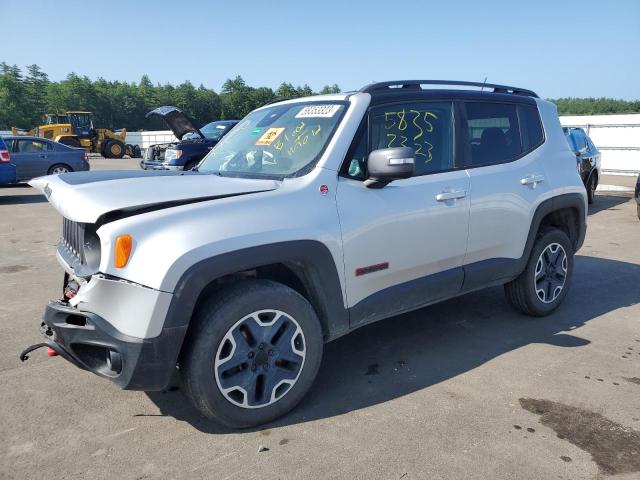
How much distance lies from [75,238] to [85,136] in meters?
32.8

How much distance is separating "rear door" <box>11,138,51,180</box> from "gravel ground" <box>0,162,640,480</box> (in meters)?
11.7

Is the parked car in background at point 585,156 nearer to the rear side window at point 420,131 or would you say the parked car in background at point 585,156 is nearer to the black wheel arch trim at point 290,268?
the rear side window at point 420,131

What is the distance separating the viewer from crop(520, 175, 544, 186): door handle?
14.0ft

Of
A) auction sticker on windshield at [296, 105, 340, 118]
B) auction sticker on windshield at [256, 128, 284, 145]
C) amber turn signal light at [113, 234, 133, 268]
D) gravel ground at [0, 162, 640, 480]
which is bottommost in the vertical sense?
gravel ground at [0, 162, 640, 480]

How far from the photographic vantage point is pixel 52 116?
35250 millimetres

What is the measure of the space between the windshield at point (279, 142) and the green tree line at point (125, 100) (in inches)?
1933

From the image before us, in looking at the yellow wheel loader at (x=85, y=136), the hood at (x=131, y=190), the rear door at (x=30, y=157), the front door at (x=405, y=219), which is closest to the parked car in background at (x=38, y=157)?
the rear door at (x=30, y=157)

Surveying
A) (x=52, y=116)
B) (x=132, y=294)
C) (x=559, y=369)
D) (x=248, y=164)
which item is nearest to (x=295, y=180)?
(x=248, y=164)

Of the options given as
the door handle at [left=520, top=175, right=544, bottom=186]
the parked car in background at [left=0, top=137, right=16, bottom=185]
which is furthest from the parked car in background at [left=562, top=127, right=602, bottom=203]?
the parked car in background at [left=0, top=137, right=16, bottom=185]

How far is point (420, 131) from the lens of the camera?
12.4ft

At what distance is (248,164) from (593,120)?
22.0 metres

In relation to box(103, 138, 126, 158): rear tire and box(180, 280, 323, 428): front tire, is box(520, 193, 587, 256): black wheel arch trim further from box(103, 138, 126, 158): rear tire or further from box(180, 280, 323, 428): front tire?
box(103, 138, 126, 158): rear tire

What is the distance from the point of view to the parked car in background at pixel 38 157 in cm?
1481

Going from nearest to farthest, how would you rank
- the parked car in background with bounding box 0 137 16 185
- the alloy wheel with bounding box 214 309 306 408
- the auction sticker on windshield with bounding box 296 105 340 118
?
the alloy wheel with bounding box 214 309 306 408 < the auction sticker on windshield with bounding box 296 105 340 118 < the parked car in background with bounding box 0 137 16 185
